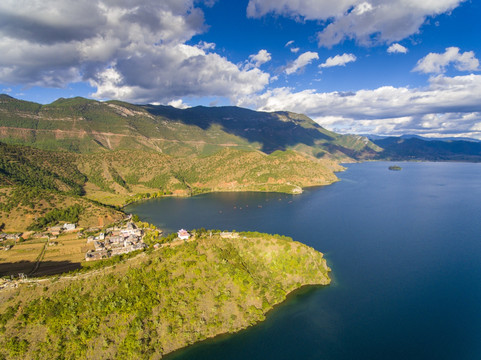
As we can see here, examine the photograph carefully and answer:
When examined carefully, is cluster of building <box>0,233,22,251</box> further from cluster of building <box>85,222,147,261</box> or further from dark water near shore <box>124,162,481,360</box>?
dark water near shore <box>124,162,481,360</box>

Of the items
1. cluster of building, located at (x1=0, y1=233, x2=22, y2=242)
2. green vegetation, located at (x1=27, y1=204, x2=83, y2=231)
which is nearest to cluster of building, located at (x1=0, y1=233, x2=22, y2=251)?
cluster of building, located at (x1=0, y1=233, x2=22, y2=242)

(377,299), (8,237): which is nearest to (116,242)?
(8,237)

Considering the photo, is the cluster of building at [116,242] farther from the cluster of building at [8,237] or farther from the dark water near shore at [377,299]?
the cluster of building at [8,237]

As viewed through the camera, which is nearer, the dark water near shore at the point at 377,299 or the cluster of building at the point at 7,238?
the dark water near shore at the point at 377,299

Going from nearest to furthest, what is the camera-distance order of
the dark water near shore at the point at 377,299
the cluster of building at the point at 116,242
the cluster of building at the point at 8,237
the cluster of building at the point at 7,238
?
the dark water near shore at the point at 377,299
the cluster of building at the point at 116,242
the cluster of building at the point at 7,238
the cluster of building at the point at 8,237

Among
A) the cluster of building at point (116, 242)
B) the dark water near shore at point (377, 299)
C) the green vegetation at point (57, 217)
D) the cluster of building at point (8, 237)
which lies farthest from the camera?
the green vegetation at point (57, 217)

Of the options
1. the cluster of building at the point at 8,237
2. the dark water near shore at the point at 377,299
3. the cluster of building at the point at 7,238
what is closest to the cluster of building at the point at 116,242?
the dark water near shore at the point at 377,299
